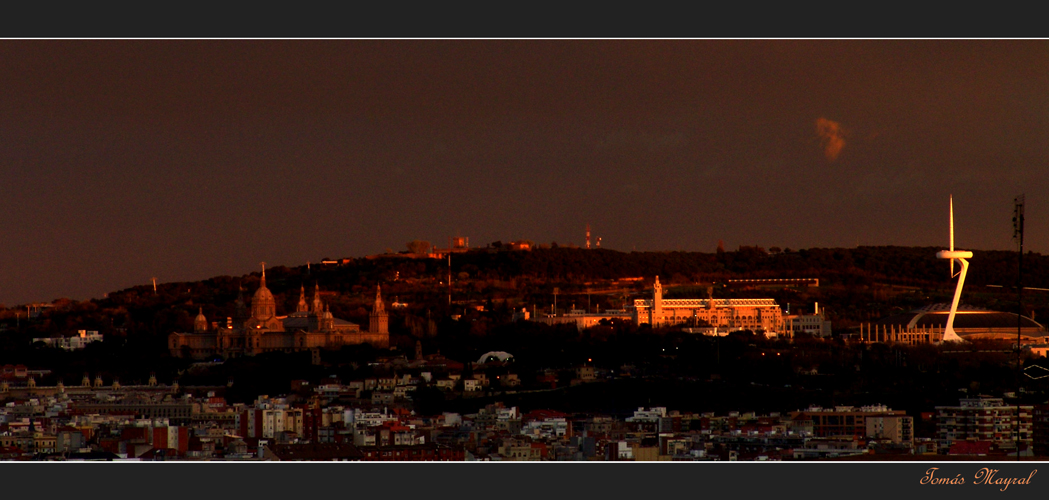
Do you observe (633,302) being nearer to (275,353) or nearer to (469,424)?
(275,353)

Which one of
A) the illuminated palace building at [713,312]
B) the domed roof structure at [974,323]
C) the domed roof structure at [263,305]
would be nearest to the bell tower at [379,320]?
the domed roof structure at [263,305]

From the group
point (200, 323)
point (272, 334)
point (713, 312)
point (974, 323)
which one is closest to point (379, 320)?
point (272, 334)

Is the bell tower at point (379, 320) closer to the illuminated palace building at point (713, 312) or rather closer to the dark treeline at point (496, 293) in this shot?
the dark treeline at point (496, 293)

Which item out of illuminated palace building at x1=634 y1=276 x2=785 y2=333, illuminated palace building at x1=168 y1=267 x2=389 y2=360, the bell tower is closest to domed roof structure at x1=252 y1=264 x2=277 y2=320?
illuminated palace building at x1=168 y1=267 x2=389 y2=360

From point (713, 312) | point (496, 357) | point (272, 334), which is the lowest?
point (496, 357)

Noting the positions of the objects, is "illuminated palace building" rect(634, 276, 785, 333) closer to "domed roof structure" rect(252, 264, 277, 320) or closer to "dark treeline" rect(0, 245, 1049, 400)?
"dark treeline" rect(0, 245, 1049, 400)

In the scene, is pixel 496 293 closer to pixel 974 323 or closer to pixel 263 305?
pixel 263 305

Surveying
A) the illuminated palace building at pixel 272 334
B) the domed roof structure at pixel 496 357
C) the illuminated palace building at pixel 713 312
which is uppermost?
the illuminated palace building at pixel 713 312
